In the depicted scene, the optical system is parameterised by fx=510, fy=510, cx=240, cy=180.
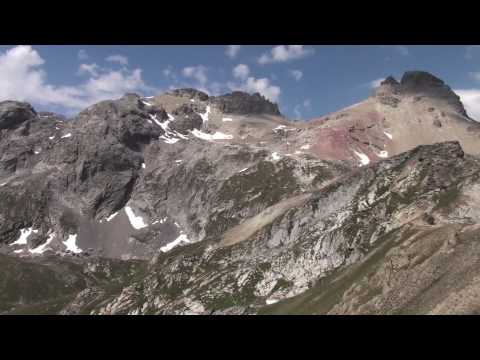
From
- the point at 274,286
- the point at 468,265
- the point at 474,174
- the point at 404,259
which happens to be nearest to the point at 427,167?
the point at 474,174
